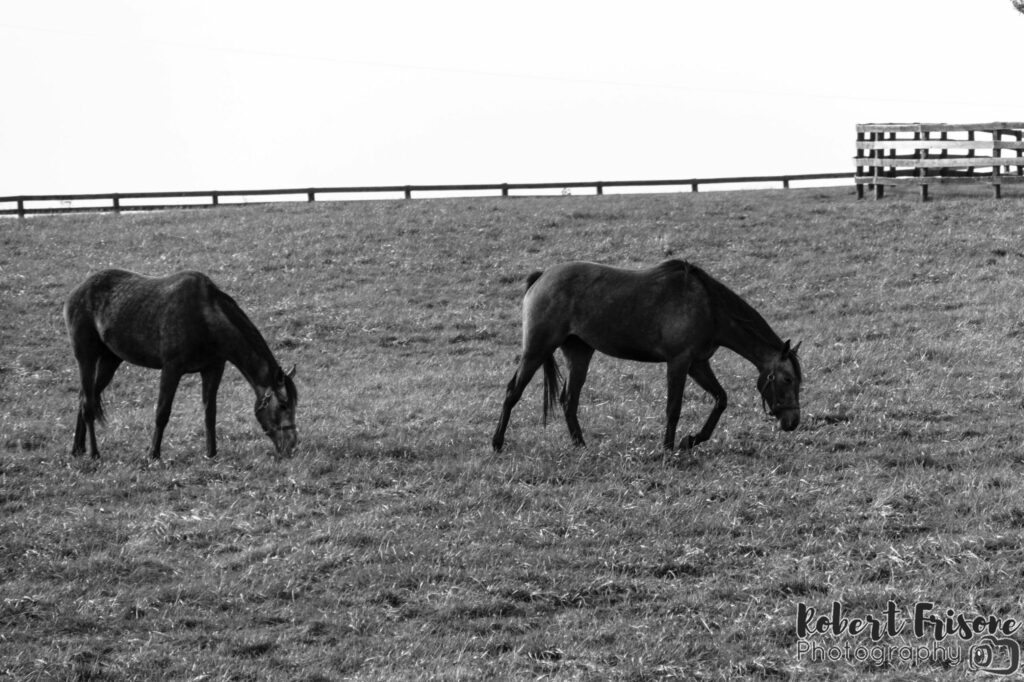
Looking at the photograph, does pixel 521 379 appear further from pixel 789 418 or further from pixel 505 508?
pixel 789 418

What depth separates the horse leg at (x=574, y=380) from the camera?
1485 cm

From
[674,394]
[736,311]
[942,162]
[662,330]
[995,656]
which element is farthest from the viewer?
[942,162]

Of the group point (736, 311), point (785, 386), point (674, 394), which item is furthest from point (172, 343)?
point (785, 386)

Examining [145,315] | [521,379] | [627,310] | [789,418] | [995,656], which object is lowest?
[995,656]

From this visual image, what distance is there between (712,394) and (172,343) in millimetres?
6458

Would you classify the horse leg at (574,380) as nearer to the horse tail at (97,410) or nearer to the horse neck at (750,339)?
the horse neck at (750,339)

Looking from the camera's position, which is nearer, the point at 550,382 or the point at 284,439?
the point at 284,439

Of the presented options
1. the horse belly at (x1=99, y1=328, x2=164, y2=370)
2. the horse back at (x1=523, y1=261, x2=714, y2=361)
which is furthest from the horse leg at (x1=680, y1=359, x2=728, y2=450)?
the horse belly at (x1=99, y1=328, x2=164, y2=370)

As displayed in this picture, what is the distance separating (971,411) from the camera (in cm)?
1600

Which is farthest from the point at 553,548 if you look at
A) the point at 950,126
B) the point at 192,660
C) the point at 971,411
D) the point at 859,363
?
the point at 950,126

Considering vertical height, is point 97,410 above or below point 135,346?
below

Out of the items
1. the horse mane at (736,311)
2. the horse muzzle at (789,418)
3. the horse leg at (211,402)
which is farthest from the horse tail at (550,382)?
the horse leg at (211,402)

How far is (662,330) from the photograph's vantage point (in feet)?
47.5

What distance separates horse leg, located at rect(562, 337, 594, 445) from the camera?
14.9 metres
